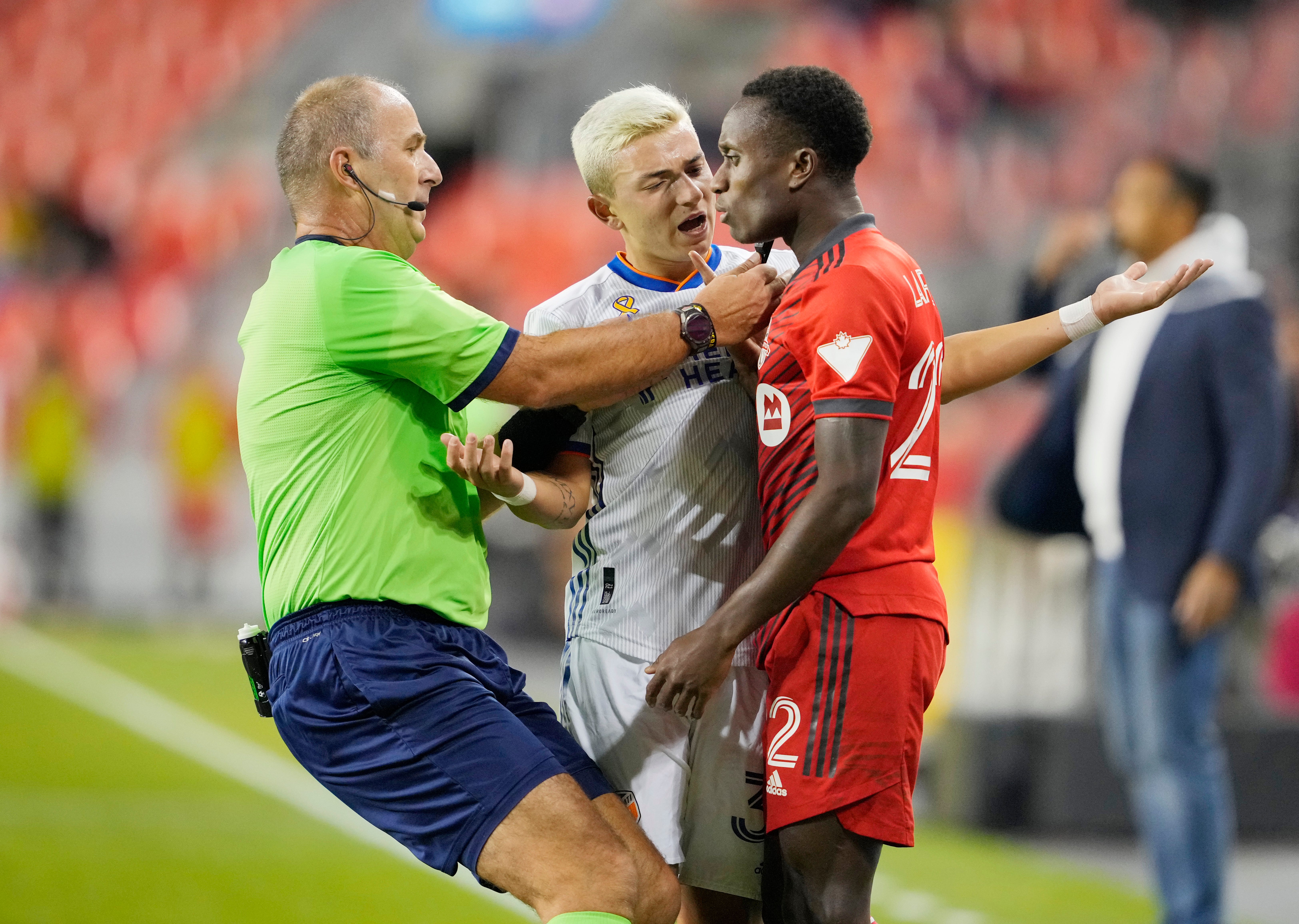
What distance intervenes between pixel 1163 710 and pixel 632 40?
13281 mm

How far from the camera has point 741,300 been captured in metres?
3.00

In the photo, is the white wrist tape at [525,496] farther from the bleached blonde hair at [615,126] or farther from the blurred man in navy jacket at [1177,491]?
the blurred man in navy jacket at [1177,491]

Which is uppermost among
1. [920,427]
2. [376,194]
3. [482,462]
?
[376,194]

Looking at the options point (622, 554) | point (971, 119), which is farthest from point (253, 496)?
point (971, 119)

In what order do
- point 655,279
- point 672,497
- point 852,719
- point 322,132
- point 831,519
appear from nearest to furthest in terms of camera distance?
point 831,519 → point 852,719 → point 322,132 → point 672,497 → point 655,279

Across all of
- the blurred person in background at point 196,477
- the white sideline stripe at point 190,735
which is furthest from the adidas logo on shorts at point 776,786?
the blurred person in background at point 196,477

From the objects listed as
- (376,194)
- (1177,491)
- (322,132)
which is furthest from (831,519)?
(1177,491)

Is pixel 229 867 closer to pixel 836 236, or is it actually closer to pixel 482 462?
pixel 482 462

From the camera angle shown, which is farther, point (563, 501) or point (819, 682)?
point (563, 501)

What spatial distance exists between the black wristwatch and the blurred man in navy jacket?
2.22 metres

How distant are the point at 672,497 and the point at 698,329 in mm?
425

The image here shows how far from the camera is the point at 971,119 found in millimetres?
15727

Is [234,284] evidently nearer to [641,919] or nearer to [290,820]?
[290,820]

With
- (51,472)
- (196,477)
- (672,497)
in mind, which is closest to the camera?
(672,497)
